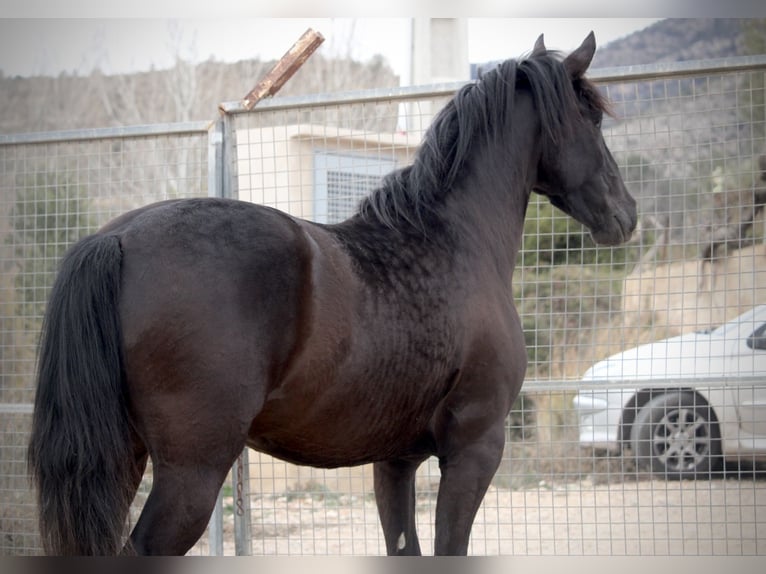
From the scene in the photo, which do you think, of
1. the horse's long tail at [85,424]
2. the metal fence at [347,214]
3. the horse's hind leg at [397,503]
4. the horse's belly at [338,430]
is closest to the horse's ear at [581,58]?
the metal fence at [347,214]

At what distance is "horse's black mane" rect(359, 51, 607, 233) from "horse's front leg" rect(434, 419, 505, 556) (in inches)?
43.8

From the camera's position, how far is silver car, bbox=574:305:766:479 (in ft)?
14.8

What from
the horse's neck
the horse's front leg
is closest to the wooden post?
the horse's neck

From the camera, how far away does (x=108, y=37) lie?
14633mm

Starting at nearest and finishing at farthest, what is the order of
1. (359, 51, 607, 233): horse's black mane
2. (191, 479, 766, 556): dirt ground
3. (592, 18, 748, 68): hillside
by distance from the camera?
1. (359, 51, 607, 233): horse's black mane
2. (191, 479, 766, 556): dirt ground
3. (592, 18, 748, 68): hillside

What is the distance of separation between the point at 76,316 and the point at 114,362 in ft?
0.65

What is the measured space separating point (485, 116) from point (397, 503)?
1.84 m

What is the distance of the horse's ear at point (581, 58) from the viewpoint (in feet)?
12.2

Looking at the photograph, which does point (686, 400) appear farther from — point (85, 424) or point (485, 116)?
point (85, 424)

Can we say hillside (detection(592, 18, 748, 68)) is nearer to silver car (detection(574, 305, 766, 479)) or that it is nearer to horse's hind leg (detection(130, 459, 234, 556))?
silver car (detection(574, 305, 766, 479))

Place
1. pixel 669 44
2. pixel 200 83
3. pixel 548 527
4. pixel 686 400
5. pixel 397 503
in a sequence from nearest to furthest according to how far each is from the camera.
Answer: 1. pixel 397 503
2. pixel 548 527
3. pixel 686 400
4. pixel 200 83
5. pixel 669 44

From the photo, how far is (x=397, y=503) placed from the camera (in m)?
3.58

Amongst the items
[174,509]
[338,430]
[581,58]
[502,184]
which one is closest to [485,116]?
[502,184]

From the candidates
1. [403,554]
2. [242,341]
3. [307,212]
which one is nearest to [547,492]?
[307,212]
